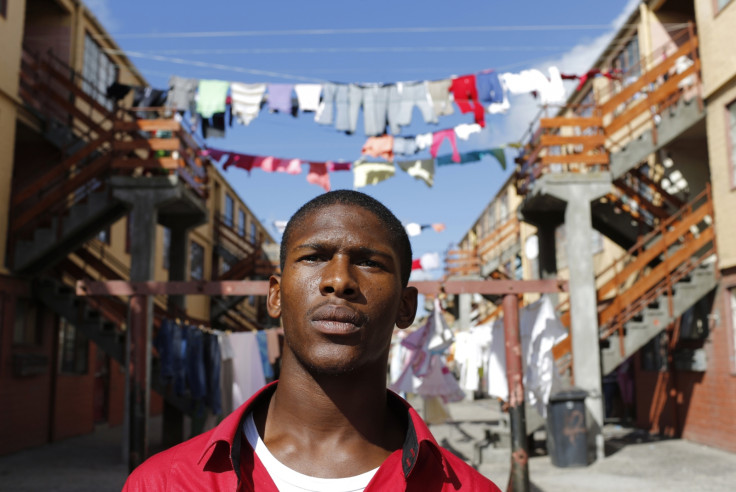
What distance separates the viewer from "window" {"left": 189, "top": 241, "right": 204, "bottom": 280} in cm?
2616

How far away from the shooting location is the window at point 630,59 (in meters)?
18.8

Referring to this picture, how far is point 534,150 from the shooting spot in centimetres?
1515

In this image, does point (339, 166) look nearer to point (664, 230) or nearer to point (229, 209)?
point (664, 230)

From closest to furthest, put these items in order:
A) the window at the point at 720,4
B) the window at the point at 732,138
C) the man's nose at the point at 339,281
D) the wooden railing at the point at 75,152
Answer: the man's nose at the point at 339,281, the window at the point at 732,138, the window at the point at 720,4, the wooden railing at the point at 75,152

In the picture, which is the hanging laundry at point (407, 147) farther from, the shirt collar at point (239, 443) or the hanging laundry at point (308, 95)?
the shirt collar at point (239, 443)

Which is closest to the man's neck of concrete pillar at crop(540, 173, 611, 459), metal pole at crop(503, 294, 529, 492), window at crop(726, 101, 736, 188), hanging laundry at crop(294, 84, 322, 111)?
metal pole at crop(503, 294, 529, 492)

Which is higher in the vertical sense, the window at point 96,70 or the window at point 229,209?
the window at point 96,70

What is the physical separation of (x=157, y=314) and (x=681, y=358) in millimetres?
12071

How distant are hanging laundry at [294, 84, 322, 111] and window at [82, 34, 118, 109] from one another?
641 centimetres

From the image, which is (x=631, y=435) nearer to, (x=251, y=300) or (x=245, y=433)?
(x=245, y=433)

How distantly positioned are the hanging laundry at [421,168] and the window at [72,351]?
30.8 ft

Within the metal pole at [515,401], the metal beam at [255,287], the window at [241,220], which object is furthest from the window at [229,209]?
the metal pole at [515,401]

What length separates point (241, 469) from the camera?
5.71 feet

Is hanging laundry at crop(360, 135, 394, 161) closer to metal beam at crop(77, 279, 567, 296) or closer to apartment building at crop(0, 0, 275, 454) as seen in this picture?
apartment building at crop(0, 0, 275, 454)
